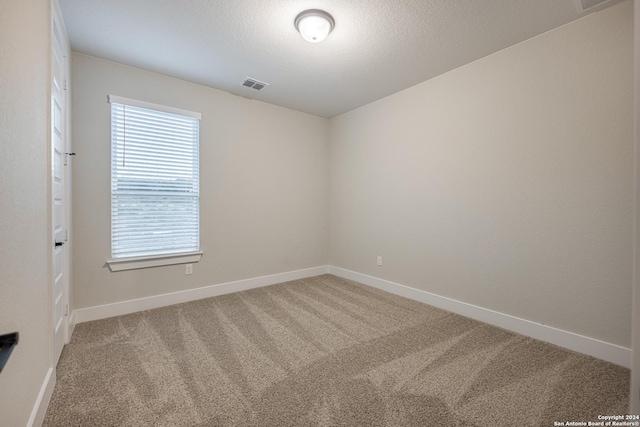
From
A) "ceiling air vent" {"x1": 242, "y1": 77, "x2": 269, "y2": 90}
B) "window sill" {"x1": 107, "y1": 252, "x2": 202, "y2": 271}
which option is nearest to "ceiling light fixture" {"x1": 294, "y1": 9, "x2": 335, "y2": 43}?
"ceiling air vent" {"x1": 242, "y1": 77, "x2": 269, "y2": 90}

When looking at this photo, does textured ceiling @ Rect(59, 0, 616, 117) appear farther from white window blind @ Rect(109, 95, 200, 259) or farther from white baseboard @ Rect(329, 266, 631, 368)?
white baseboard @ Rect(329, 266, 631, 368)

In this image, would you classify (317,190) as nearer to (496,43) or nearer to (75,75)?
(496,43)

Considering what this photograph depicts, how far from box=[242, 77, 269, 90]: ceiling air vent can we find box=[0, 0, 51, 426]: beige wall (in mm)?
1729

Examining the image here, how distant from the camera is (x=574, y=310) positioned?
84.4 inches

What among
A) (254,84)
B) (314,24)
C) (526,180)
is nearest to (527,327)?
(526,180)

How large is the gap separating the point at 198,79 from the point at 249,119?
0.76m

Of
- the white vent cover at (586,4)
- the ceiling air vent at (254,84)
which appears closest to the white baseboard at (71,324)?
the ceiling air vent at (254,84)

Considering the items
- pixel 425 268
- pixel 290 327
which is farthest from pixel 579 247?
pixel 290 327

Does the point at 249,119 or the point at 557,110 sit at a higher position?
the point at 249,119

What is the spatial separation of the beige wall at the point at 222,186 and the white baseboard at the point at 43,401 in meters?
1.26

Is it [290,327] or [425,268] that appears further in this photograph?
[425,268]

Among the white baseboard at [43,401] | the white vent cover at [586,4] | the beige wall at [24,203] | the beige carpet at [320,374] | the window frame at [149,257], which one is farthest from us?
the window frame at [149,257]

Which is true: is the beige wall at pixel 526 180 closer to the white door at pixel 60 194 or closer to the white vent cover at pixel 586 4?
the white vent cover at pixel 586 4

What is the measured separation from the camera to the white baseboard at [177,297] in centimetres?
266
